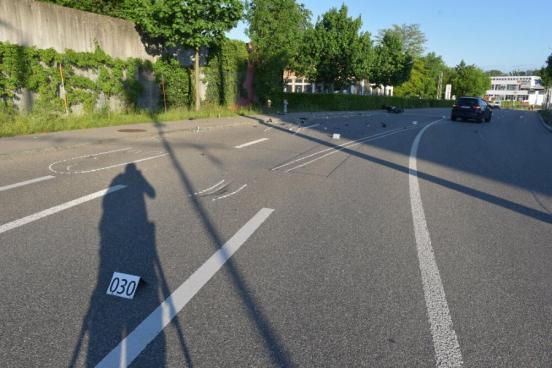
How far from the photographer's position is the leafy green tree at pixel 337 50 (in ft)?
135

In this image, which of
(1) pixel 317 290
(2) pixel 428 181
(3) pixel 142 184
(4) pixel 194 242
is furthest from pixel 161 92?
(1) pixel 317 290

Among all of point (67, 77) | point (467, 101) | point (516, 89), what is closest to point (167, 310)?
point (67, 77)

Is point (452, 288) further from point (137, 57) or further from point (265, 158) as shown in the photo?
point (137, 57)

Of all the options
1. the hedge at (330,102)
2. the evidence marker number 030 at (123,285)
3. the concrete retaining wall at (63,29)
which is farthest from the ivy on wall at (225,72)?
the evidence marker number 030 at (123,285)

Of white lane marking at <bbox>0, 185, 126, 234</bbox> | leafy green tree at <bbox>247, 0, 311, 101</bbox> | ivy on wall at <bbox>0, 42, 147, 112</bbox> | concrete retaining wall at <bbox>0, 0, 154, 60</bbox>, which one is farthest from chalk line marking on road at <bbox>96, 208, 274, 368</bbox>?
leafy green tree at <bbox>247, 0, 311, 101</bbox>

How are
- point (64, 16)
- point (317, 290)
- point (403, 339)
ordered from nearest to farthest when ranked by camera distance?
point (403, 339) < point (317, 290) < point (64, 16)

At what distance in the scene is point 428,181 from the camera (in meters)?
8.18

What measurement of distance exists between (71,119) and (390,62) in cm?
4796

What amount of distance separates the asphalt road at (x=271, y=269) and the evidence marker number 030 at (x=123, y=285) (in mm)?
70

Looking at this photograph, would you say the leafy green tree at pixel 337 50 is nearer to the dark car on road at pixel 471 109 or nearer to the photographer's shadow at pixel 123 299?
the dark car on road at pixel 471 109

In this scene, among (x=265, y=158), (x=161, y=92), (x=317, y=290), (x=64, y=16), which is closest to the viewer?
(x=317, y=290)

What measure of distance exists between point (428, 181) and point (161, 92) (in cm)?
1630

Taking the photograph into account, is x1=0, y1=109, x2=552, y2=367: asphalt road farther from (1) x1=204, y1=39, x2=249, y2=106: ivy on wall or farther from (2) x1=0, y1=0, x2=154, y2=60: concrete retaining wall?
(1) x1=204, y1=39, x2=249, y2=106: ivy on wall

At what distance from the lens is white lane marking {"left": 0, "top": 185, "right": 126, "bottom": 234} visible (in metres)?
4.86
